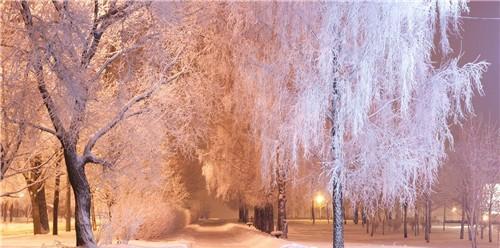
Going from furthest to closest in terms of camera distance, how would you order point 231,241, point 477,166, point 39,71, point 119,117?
point 477,166 → point 231,241 → point 119,117 → point 39,71

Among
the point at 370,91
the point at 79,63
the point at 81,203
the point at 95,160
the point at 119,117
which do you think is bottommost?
the point at 81,203

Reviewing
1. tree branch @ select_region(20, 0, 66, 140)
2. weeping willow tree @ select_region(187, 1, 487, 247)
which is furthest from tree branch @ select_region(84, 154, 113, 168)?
weeping willow tree @ select_region(187, 1, 487, 247)

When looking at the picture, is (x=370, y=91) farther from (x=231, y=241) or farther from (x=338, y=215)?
(x=231, y=241)

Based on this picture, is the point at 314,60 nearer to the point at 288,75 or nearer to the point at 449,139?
the point at 288,75

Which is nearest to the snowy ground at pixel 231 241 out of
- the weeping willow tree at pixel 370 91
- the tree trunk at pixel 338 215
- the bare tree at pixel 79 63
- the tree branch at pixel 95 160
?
the tree trunk at pixel 338 215

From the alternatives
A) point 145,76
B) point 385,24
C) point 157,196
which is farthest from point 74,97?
point 157,196

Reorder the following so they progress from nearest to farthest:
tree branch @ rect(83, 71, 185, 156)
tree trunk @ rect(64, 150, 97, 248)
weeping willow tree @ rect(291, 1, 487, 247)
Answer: weeping willow tree @ rect(291, 1, 487, 247) → tree branch @ rect(83, 71, 185, 156) → tree trunk @ rect(64, 150, 97, 248)

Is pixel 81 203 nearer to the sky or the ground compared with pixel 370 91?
nearer to the ground

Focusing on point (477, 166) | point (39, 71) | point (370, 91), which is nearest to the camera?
point (39, 71)

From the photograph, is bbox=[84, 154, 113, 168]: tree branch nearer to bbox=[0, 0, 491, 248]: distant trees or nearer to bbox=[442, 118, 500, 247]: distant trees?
bbox=[0, 0, 491, 248]: distant trees

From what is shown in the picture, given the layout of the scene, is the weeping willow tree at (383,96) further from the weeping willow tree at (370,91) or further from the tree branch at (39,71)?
the tree branch at (39,71)

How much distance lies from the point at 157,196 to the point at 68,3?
571 inches

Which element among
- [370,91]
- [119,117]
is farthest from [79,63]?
[370,91]

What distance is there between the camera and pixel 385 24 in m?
16.1
